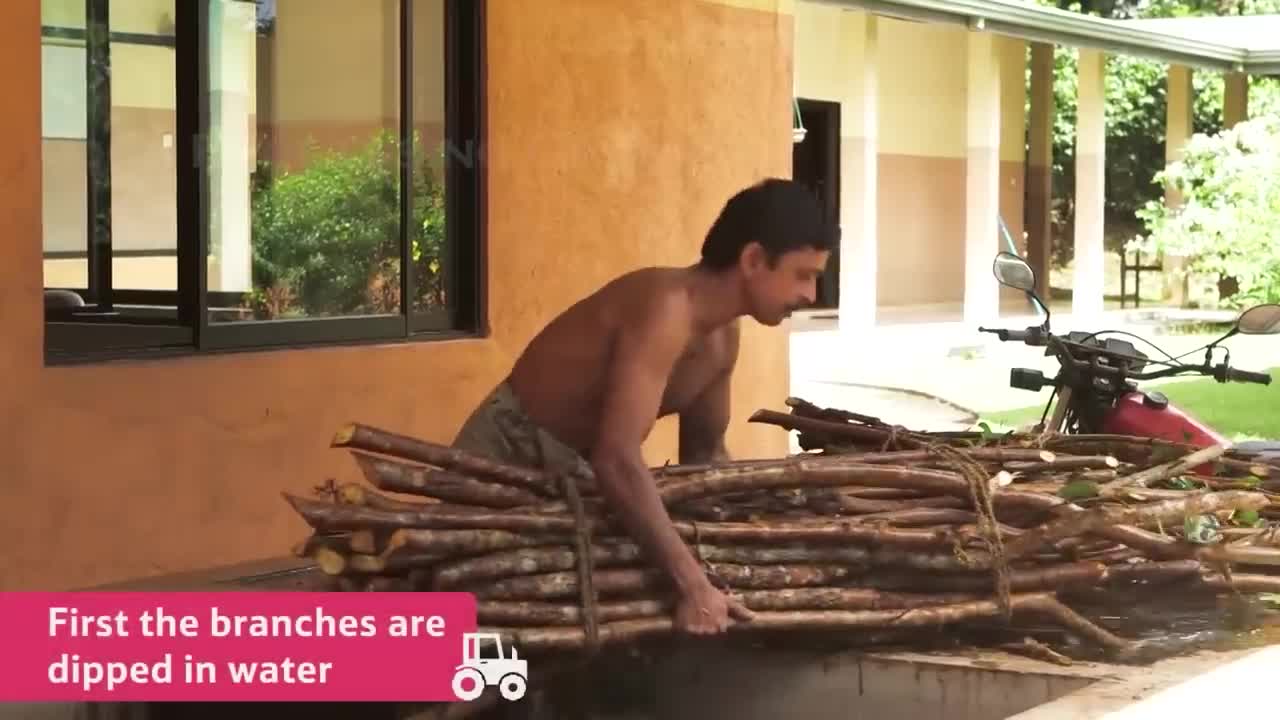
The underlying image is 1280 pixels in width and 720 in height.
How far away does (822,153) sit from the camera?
22094 mm

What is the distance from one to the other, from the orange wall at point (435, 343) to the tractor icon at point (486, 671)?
2010mm

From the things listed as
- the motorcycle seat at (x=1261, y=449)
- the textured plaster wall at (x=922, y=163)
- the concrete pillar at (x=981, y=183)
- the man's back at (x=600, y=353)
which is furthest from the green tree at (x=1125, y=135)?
the man's back at (x=600, y=353)

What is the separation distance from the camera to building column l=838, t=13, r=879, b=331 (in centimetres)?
1803

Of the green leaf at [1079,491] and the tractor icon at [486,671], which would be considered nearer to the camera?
the tractor icon at [486,671]

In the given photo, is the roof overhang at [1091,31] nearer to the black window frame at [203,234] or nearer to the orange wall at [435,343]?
the orange wall at [435,343]

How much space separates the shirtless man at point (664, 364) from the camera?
4387 mm

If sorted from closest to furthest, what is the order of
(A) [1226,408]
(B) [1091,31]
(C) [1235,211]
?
(A) [1226,408] → (B) [1091,31] → (C) [1235,211]

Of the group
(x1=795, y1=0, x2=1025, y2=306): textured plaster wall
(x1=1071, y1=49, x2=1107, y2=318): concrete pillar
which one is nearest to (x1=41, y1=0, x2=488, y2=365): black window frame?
(x1=795, y1=0, x2=1025, y2=306): textured plaster wall

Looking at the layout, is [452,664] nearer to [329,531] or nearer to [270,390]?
[329,531]

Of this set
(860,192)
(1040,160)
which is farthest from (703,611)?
(1040,160)

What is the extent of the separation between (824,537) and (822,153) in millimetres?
17636

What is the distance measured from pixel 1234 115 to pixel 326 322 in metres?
20.1

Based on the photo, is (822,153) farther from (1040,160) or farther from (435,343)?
(435,343)

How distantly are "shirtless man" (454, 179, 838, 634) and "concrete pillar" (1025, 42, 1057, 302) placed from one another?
2116 cm
